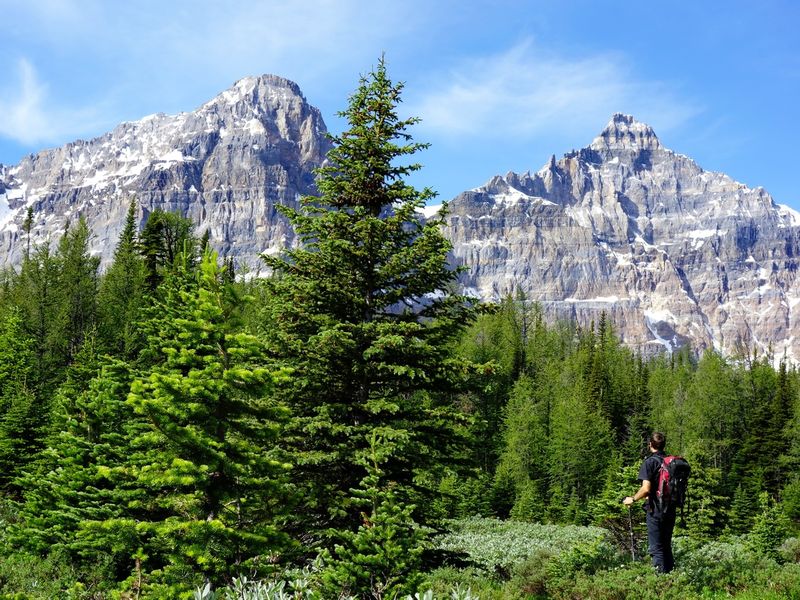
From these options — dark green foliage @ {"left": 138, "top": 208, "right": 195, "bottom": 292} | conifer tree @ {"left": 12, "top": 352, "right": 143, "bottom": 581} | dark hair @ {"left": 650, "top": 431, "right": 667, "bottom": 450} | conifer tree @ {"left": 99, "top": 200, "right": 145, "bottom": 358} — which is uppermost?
dark green foliage @ {"left": 138, "top": 208, "right": 195, "bottom": 292}

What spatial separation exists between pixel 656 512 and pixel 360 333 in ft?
21.1

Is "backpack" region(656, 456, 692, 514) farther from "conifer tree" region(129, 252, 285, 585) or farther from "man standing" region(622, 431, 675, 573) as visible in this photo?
"conifer tree" region(129, 252, 285, 585)

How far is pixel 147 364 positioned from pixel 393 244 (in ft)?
74.4

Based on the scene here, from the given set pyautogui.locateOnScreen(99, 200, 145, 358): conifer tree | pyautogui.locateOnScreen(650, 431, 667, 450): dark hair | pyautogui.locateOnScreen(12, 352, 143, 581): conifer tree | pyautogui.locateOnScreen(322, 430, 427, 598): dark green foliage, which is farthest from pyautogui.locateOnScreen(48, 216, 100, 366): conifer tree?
pyautogui.locateOnScreen(650, 431, 667, 450): dark hair

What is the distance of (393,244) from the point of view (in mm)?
13961

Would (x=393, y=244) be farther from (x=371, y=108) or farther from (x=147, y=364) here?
(x=147, y=364)

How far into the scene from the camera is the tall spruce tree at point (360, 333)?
40.5 feet

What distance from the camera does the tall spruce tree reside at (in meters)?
12.3

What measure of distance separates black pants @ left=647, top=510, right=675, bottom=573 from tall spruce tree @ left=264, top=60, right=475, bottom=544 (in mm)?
4317

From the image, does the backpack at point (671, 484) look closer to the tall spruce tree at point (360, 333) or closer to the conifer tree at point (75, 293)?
the tall spruce tree at point (360, 333)

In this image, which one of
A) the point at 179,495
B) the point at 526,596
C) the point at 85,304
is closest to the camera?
the point at 179,495

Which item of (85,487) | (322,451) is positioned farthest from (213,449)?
(85,487)

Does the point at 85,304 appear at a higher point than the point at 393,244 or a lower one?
higher

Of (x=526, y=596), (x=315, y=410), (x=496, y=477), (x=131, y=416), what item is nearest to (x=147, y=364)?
(x=131, y=416)
